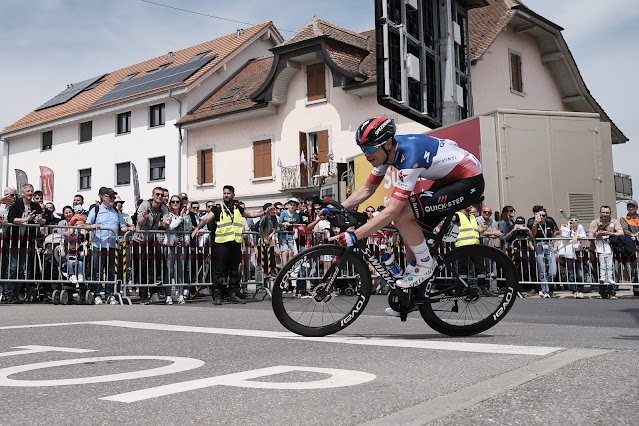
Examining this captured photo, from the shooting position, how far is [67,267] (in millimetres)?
11984

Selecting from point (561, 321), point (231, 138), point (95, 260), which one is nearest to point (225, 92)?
point (231, 138)

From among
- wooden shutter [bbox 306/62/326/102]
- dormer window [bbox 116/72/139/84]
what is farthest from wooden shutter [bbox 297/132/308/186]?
dormer window [bbox 116/72/139/84]

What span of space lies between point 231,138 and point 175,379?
102 ft

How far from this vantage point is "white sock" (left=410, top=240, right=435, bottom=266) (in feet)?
18.1

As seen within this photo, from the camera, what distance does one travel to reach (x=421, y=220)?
550 cm

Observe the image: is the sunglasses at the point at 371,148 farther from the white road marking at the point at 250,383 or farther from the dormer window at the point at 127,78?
the dormer window at the point at 127,78

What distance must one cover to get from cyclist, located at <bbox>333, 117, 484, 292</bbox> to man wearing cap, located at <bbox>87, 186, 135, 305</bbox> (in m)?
7.33

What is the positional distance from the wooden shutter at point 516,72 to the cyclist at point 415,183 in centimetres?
2605

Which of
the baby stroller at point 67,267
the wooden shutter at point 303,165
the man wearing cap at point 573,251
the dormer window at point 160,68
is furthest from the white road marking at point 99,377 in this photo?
Answer: the dormer window at point 160,68

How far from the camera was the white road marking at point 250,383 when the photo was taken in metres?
3.27

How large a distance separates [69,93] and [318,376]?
45731 mm

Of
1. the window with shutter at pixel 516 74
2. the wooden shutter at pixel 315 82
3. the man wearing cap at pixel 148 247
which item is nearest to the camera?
the man wearing cap at pixel 148 247

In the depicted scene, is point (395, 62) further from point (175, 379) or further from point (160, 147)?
point (160, 147)

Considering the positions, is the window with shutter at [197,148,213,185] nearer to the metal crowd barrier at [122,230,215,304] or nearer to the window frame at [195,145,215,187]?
the window frame at [195,145,215,187]
